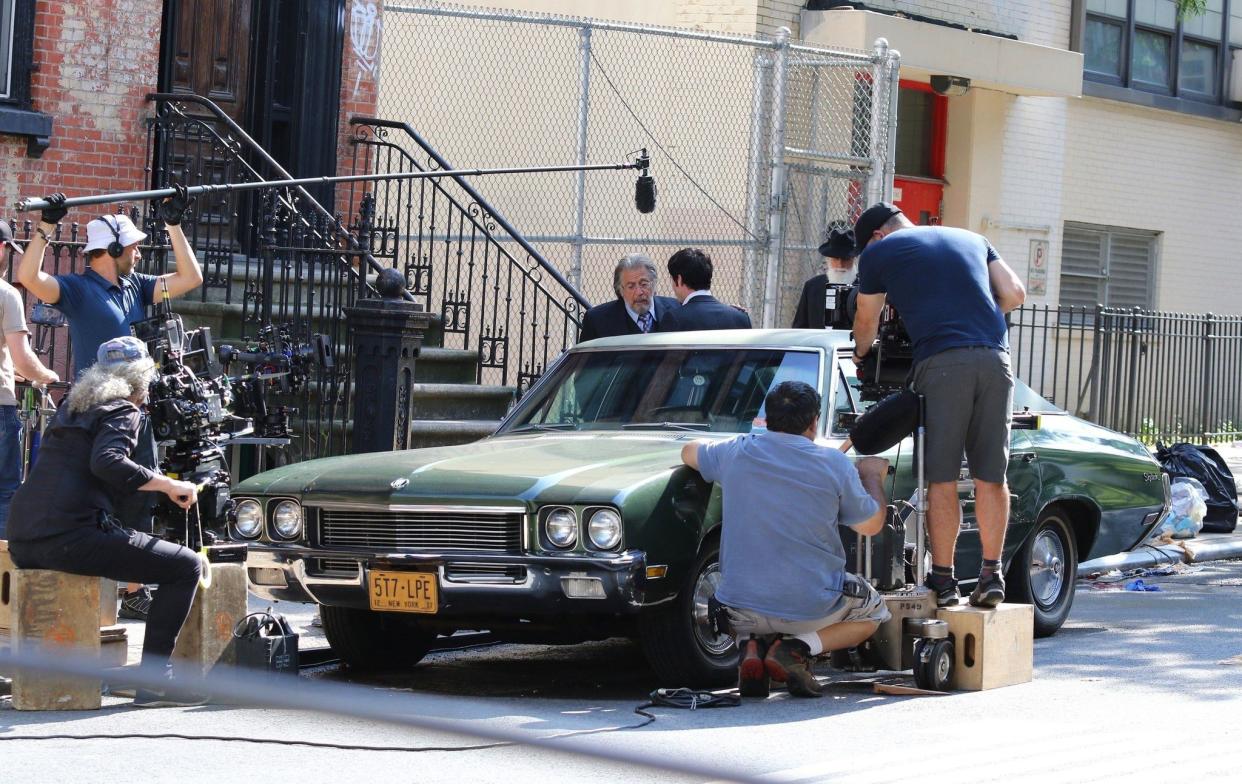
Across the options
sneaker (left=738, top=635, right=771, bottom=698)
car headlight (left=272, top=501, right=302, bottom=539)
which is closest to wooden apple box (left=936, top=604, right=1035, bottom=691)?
sneaker (left=738, top=635, right=771, bottom=698)

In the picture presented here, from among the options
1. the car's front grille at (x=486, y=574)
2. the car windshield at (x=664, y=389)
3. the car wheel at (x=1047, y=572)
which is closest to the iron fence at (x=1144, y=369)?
the car wheel at (x=1047, y=572)

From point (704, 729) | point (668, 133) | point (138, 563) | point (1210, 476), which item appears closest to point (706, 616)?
point (704, 729)

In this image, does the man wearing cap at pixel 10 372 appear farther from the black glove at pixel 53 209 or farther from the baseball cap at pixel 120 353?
the baseball cap at pixel 120 353

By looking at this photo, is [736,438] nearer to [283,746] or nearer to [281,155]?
[283,746]

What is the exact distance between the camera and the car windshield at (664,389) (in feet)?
26.3

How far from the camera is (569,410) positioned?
854 centimetres

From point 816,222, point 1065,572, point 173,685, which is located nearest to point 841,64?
point 816,222

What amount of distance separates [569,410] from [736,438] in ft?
5.19

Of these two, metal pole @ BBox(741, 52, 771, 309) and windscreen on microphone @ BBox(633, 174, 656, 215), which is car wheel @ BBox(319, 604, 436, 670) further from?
metal pole @ BBox(741, 52, 771, 309)

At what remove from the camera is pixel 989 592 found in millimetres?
7449

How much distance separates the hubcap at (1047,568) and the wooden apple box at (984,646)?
55.7 inches

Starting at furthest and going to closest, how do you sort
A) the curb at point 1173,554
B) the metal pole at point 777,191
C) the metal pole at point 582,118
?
the metal pole at point 777,191 → the metal pole at point 582,118 → the curb at point 1173,554

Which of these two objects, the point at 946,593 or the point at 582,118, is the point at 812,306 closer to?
the point at 946,593

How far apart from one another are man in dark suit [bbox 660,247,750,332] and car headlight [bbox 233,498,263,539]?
10.1ft
